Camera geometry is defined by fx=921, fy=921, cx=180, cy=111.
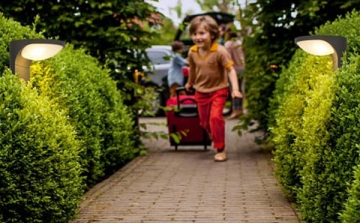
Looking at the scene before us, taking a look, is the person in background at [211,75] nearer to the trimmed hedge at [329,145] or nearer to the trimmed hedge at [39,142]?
the trimmed hedge at [39,142]

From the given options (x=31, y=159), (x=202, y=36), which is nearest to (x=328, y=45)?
(x=31, y=159)

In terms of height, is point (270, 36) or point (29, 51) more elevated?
point (270, 36)

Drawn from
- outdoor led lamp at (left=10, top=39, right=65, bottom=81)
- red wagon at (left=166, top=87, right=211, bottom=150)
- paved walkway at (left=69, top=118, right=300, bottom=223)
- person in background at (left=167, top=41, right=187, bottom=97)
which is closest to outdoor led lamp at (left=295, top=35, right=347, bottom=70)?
paved walkway at (left=69, top=118, right=300, bottom=223)

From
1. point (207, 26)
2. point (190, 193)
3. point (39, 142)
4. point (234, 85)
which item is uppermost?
point (207, 26)

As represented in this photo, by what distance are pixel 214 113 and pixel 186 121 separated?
1.37 metres

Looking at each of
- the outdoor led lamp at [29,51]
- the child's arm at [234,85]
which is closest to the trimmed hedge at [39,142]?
the outdoor led lamp at [29,51]

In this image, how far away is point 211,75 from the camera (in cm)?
1326

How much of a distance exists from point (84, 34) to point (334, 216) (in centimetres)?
762

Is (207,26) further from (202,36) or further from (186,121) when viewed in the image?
(186,121)

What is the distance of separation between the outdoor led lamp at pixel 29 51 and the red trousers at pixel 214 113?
18.7 feet

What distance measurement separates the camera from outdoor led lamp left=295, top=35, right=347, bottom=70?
25.1ft

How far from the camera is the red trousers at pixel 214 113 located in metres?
13.0

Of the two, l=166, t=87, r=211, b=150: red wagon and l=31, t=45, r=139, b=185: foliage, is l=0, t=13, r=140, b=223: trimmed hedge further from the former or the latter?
l=166, t=87, r=211, b=150: red wagon

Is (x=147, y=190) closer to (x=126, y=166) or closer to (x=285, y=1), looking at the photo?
(x=126, y=166)
